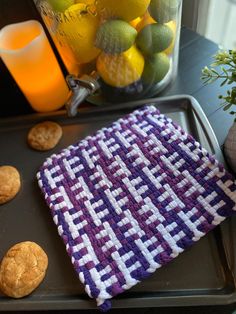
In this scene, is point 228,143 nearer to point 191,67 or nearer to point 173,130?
point 173,130

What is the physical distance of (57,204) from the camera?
18.8 inches

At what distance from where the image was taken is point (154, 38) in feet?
1.60

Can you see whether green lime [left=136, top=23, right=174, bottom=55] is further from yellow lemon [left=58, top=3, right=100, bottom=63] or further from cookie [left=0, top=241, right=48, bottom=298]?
cookie [left=0, top=241, right=48, bottom=298]

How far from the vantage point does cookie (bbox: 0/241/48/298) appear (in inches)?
16.4

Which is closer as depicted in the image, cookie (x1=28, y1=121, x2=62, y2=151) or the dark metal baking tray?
the dark metal baking tray

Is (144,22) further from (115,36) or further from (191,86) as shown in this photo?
(191,86)

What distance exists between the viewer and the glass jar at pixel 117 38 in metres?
0.45

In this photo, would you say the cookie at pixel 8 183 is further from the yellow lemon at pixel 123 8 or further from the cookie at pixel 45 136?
the yellow lemon at pixel 123 8

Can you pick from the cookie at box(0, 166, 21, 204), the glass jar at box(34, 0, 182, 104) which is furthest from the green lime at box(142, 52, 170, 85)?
the cookie at box(0, 166, 21, 204)

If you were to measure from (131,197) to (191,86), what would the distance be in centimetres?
28

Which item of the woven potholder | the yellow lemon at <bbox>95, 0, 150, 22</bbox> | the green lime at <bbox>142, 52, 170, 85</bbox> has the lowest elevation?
the woven potholder

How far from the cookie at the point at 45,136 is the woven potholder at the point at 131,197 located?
4 centimetres

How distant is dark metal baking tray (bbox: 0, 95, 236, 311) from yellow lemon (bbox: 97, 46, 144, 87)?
53mm

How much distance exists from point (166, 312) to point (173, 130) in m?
0.27
